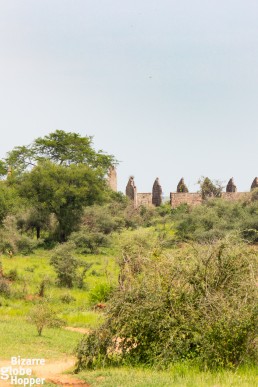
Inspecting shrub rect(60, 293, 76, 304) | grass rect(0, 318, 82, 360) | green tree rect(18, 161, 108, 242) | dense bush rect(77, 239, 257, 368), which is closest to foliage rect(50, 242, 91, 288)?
shrub rect(60, 293, 76, 304)

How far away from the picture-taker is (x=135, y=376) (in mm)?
9891

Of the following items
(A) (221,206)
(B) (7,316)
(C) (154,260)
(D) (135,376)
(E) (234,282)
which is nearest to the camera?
(D) (135,376)

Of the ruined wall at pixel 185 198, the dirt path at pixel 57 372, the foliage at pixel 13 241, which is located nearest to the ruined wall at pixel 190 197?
the ruined wall at pixel 185 198

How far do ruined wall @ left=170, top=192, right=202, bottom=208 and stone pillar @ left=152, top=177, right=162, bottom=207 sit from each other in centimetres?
322

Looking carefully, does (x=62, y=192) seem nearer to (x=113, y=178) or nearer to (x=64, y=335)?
(x=113, y=178)

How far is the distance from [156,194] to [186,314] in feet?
160

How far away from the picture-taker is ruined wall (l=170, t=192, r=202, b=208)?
55.7m

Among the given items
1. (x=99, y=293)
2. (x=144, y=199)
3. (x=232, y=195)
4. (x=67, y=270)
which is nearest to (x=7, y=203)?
(x=67, y=270)

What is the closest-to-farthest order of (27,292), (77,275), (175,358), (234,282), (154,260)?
1. (175,358)
2. (234,282)
3. (154,260)
4. (27,292)
5. (77,275)

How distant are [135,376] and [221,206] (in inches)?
1446

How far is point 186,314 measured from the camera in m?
11.2

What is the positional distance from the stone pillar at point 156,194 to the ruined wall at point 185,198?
3221 mm

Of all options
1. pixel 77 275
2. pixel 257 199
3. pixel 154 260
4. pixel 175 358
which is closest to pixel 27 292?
pixel 77 275

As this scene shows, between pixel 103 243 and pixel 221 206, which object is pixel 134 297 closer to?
pixel 103 243
